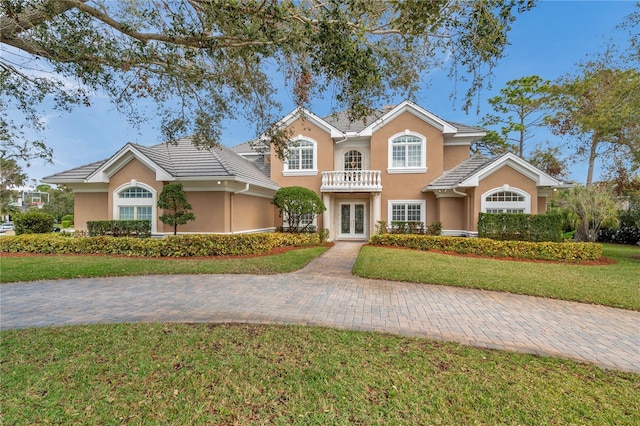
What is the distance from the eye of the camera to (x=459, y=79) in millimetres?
5918

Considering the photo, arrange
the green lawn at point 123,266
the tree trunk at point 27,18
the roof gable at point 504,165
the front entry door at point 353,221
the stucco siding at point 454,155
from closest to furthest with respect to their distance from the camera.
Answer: the tree trunk at point 27,18 < the green lawn at point 123,266 < the roof gable at point 504,165 < the stucco siding at point 454,155 < the front entry door at point 353,221

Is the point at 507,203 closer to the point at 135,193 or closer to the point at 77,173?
the point at 135,193

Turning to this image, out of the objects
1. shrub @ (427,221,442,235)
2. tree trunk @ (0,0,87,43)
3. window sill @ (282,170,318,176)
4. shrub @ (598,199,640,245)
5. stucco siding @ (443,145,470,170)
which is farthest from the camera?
shrub @ (598,199,640,245)

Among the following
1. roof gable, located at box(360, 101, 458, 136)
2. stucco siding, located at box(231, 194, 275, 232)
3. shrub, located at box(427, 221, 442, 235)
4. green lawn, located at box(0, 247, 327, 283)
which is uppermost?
roof gable, located at box(360, 101, 458, 136)

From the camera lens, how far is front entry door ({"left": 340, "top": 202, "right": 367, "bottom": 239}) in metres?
19.7

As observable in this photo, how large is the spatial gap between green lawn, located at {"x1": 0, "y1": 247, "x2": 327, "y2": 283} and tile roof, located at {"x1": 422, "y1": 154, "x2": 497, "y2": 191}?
9.95 m

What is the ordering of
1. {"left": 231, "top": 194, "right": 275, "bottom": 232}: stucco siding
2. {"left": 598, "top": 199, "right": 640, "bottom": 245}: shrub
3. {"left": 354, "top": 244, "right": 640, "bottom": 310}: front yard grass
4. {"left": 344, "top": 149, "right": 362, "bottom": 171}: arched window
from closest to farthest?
{"left": 354, "top": 244, "right": 640, "bottom": 310}: front yard grass < {"left": 231, "top": 194, "right": 275, "bottom": 232}: stucco siding < {"left": 344, "top": 149, "right": 362, "bottom": 171}: arched window < {"left": 598, "top": 199, "right": 640, "bottom": 245}: shrub

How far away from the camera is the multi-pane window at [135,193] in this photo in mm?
14367

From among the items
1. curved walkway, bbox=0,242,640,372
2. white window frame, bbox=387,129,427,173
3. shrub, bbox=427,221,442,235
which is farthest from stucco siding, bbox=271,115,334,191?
curved walkway, bbox=0,242,640,372

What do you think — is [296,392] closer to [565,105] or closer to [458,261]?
[458,261]

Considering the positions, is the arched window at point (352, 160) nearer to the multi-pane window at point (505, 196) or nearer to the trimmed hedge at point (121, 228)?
the multi-pane window at point (505, 196)

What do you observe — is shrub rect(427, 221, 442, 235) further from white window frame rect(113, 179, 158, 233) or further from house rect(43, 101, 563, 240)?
white window frame rect(113, 179, 158, 233)

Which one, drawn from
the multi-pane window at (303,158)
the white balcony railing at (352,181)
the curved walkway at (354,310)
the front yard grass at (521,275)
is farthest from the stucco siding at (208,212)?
the front yard grass at (521,275)

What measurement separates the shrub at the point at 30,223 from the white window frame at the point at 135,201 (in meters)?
4.68
